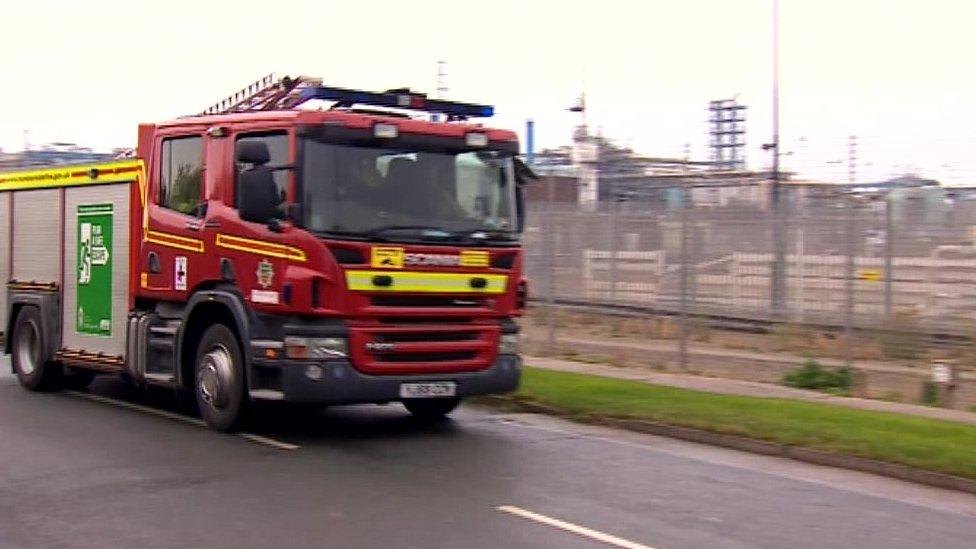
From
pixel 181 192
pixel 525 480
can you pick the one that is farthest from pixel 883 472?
pixel 181 192

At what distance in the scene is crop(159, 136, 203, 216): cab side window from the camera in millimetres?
11430

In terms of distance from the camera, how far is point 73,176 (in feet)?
44.3

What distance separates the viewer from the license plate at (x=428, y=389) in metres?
10.7

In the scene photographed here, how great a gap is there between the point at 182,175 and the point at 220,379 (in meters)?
A: 2.16

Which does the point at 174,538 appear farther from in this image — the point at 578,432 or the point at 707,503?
the point at 578,432

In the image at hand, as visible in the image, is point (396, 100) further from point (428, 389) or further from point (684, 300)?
point (684, 300)

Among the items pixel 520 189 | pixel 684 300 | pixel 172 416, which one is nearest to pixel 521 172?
pixel 520 189

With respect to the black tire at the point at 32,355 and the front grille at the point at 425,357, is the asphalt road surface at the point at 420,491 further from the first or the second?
the black tire at the point at 32,355

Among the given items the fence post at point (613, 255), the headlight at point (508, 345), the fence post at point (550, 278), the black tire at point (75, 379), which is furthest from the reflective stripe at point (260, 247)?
the fence post at point (550, 278)

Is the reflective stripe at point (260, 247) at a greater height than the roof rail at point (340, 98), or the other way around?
the roof rail at point (340, 98)

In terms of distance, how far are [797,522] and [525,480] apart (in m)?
2.18

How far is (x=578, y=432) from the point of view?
12.0m

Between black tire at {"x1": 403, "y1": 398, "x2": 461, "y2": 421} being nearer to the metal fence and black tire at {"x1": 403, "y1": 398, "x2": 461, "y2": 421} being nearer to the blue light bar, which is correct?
the blue light bar

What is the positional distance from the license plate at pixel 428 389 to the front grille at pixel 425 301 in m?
0.73
